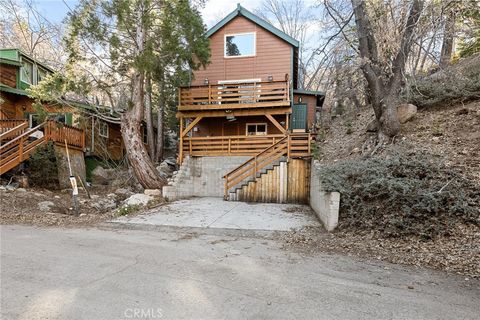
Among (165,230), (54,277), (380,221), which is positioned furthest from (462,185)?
(54,277)

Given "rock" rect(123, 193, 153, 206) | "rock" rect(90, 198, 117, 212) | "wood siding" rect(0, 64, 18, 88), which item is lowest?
"rock" rect(90, 198, 117, 212)

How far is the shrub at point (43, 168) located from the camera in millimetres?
11148

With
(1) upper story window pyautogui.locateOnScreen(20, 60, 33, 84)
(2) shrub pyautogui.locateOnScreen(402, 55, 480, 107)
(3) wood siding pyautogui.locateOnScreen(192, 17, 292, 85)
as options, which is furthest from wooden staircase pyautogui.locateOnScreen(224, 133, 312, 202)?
(1) upper story window pyautogui.locateOnScreen(20, 60, 33, 84)

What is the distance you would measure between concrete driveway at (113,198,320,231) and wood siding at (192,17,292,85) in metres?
7.81

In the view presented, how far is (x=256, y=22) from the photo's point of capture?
15008 millimetres

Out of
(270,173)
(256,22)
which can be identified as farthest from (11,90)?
(270,173)

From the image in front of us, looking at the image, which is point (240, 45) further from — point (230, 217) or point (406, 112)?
point (230, 217)

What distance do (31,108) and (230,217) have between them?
45.6 feet

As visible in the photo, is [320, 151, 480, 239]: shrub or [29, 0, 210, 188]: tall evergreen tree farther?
[29, 0, 210, 188]: tall evergreen tree

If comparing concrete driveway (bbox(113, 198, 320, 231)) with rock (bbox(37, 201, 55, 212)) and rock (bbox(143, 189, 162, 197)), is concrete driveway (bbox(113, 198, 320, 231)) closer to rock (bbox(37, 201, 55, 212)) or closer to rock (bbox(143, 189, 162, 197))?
rock (bbox(143, 189, 162, 197))

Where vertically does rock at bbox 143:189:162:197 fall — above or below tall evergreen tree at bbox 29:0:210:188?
below

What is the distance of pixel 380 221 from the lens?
553cm

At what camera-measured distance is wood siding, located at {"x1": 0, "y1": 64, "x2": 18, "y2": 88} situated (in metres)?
14.8

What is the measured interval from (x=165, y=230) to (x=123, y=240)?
47.2 inches
